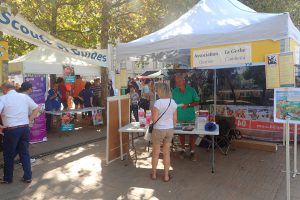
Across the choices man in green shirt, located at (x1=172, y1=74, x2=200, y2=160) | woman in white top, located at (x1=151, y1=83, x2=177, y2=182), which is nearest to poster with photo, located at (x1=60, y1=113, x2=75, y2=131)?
man in green shirt, located at (x1=172, y1=74, x2=200, y2=160)

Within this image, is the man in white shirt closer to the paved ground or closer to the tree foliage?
the paved ground

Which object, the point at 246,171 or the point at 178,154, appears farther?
the point at 178,154

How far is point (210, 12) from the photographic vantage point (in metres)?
6.11

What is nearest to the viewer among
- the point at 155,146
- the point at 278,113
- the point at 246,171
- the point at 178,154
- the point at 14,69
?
the point at 278,113

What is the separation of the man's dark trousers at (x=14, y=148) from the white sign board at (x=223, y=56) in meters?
3.10

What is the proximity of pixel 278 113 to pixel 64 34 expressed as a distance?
37.6ft

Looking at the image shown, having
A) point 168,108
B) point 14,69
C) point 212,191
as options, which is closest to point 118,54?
point 168,108

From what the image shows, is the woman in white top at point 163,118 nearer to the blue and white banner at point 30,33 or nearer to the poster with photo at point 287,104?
the poster with photo at point 287,104

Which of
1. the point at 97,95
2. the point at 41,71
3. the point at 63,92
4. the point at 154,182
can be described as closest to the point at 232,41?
the point at 154,182

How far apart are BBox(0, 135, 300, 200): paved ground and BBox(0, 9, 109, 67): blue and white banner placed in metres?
2.50

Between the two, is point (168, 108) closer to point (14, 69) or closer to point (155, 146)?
point (155, 146)

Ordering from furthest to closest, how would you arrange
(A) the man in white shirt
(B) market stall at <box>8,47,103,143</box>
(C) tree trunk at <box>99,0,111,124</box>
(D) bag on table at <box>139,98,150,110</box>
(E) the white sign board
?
1. (C) tree trunk at <box>99,0,111,124</box>
2. (D) bag on table at <box>139,98,150,110</box>
3. (B) market stall at <box>8,47,103,143</box>
4. (A) the man in white shirt
5. (E) the white sign board

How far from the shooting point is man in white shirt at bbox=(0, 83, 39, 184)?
490 centimetres

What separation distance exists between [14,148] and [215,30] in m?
3.82
